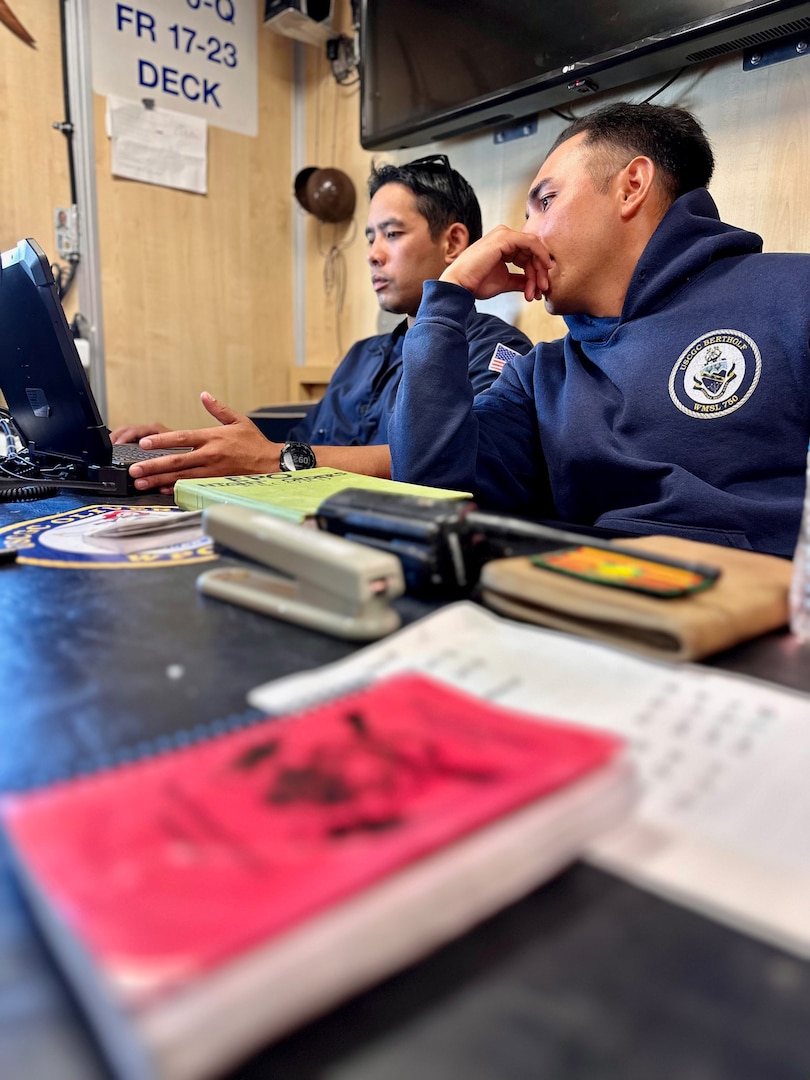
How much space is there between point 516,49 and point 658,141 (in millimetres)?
722

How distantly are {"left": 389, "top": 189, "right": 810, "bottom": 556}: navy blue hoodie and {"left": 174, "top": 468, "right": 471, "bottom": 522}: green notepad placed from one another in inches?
9.0

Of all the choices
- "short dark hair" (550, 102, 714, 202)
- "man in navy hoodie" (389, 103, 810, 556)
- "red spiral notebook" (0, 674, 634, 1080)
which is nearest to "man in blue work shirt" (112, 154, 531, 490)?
"man in navy hoodie" (389, 103, 810, 556)

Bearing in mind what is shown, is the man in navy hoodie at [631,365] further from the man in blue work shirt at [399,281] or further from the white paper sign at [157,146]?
the white paper sign at [157,146]

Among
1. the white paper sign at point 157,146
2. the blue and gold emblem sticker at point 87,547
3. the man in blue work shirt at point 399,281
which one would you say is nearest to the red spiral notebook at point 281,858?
the blue and gold emblem sticker at point 87,547

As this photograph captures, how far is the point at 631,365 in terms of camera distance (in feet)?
3.94

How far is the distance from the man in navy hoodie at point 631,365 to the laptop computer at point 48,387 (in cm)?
45

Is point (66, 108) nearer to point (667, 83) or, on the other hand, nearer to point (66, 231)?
point (66, 231)

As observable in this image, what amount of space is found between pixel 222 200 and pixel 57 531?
2.26 meters

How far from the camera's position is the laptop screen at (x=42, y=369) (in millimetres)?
1005

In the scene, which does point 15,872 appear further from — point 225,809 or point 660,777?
point 660,777

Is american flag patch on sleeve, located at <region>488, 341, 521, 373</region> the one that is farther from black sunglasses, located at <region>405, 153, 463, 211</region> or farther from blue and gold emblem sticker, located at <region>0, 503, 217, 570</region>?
blue and gold emblem sticker, located at <region>0, 503, 217, 570</region>

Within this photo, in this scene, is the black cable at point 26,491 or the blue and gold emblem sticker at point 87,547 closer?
the blue and gold emblem sticker at point 87,547

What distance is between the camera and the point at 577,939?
26 cm

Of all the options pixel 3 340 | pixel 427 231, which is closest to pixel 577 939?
pixel 3 340
